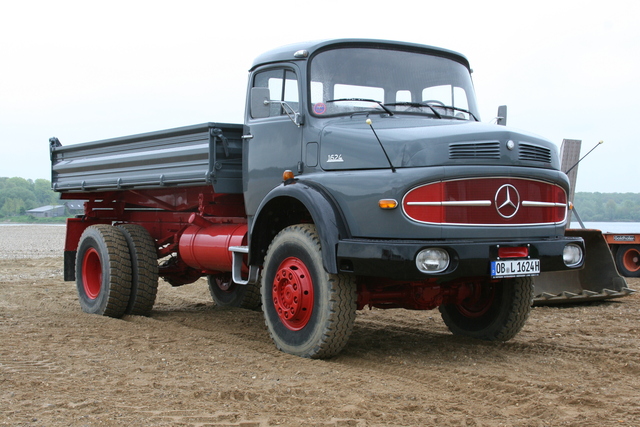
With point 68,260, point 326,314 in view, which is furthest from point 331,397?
point 68,260

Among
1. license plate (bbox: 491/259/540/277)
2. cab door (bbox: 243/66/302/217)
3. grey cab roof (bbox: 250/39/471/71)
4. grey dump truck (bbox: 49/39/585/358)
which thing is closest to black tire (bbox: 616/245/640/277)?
grey dump truck (bbox: 49/39/585/358)

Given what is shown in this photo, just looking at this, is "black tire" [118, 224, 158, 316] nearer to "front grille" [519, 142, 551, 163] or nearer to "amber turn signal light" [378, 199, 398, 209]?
"amber turn signal light" [378, 199, 398, 209]

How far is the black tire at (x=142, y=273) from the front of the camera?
861cm

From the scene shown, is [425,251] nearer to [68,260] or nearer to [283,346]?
[283,346]

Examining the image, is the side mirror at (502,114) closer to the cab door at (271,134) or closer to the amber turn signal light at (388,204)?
the cab door at (271,134)

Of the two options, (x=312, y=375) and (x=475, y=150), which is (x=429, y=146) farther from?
(x=312, y=375)

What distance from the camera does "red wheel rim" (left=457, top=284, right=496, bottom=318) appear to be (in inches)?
273

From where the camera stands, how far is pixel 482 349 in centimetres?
646

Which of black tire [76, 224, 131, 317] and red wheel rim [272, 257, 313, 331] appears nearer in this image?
red wheel rim [272, 257, 313, 331]

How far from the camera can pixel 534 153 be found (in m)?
5.80

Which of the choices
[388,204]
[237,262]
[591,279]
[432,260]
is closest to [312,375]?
[432,260]

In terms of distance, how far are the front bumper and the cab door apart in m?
1.27

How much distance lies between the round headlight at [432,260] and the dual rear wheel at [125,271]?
4.30m

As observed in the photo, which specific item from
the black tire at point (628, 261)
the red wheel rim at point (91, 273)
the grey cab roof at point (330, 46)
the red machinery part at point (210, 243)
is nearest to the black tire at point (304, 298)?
the red machinery part at point (210, 243)
